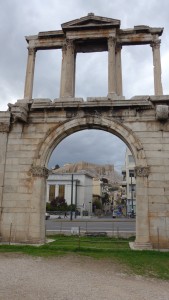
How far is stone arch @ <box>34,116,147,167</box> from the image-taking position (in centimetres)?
Result: 1472

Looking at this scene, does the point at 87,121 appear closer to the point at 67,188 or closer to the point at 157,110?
the point at 157,110

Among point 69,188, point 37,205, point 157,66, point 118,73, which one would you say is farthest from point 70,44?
point 69,188

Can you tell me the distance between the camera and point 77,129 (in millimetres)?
15500

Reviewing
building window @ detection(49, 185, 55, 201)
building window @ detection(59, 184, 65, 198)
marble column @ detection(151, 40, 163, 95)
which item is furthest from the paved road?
building window @ detection(49, 185, 55, 201)

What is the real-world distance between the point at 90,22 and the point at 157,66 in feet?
14.3

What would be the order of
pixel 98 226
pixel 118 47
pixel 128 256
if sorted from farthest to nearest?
pixel 98 226 < pixel 118 47 < pixel 128 256

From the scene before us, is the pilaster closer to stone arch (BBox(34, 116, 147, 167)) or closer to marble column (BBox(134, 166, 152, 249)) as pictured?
marble column (BBox(134, 166, 152, 249))

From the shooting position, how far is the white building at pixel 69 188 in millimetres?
72062

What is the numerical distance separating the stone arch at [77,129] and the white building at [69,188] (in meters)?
54.3

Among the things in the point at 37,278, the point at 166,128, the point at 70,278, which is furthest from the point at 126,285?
the point at 166,128

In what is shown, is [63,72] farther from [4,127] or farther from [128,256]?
[128,256]

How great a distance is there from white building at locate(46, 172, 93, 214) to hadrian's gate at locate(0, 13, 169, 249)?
5417cm

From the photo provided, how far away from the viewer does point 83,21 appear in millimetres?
16312

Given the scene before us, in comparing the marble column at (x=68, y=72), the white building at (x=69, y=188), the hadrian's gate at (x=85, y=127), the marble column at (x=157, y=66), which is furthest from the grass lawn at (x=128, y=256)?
the white building at (x=69, y=188)
